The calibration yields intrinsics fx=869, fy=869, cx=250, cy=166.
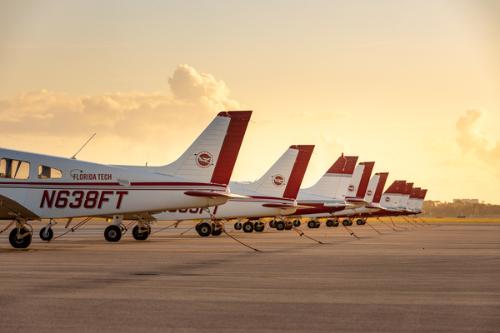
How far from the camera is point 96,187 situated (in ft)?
91.8

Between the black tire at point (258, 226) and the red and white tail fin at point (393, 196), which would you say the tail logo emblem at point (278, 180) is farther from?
the red and white tail fin at point (393, 196)

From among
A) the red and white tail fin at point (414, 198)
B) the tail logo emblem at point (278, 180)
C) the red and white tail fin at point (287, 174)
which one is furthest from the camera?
the red and white tail fin at point (414, 198)

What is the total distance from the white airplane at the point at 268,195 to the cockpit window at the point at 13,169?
14.5 m

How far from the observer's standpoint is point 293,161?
1975 inches

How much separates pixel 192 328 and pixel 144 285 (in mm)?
5076

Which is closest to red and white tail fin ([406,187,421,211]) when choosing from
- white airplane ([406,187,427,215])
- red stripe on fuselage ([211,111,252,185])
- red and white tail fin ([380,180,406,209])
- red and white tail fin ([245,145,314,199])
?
white airplane ([406,187,427,215])

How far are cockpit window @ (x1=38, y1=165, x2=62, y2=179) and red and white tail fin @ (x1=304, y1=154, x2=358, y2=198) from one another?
39855 millimetres

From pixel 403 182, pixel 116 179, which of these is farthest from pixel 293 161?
pixel 403 182

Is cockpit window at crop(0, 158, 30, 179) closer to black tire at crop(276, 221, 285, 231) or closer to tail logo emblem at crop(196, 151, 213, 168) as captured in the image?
tail logo emblem at crop(196, 151, 213, 168)

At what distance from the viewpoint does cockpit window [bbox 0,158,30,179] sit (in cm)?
2697

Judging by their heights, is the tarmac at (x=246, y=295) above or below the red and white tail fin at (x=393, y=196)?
below

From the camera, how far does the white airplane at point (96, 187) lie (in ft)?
88.4

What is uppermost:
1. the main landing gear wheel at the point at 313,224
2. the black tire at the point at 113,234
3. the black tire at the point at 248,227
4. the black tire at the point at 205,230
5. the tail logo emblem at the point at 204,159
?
the tail logo emblem at the point at 204,159

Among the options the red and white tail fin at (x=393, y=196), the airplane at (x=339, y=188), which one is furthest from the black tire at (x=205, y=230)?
the red and white tail fin at (x=393, y=196)
